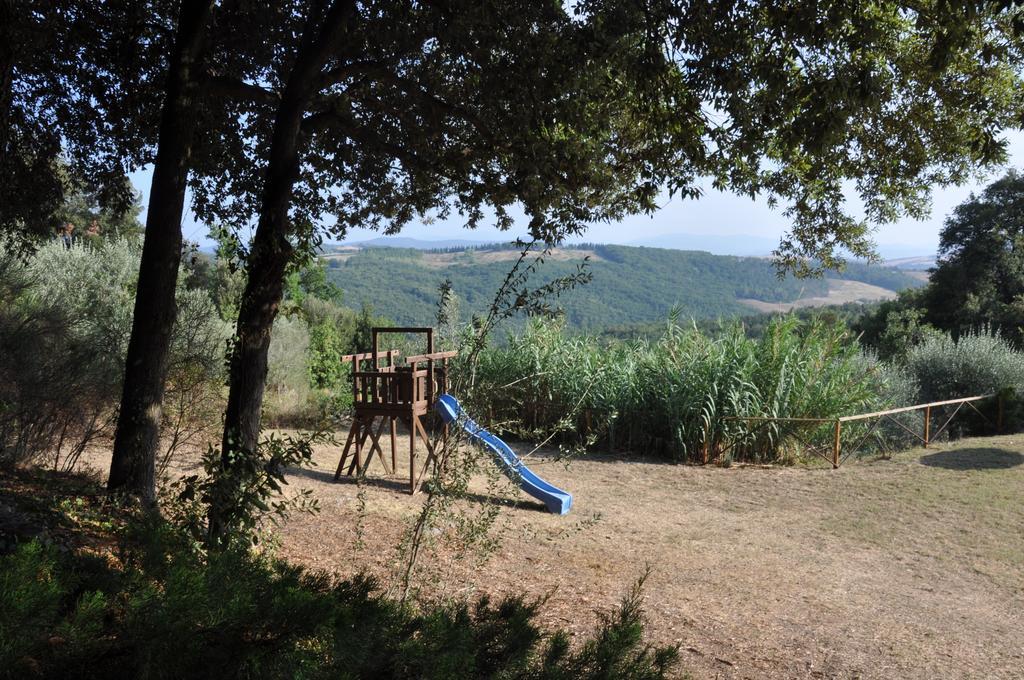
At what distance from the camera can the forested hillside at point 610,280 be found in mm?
24234

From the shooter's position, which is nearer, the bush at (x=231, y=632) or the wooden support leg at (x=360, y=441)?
the bush at (x=231, y=632)

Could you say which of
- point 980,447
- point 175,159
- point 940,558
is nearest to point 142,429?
point 175,159

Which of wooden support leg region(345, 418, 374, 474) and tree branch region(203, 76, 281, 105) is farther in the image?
wooden support leg region(345, 418, 374, 474)

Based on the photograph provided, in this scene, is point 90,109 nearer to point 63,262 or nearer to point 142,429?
point 142,429

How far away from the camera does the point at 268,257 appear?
15.3ft

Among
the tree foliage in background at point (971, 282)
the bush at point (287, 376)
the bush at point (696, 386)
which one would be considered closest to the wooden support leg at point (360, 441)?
the bush at point (696, 386)

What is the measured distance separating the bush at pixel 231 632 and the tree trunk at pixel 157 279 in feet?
9.39

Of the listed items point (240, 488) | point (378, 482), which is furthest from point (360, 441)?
point (240, 488)

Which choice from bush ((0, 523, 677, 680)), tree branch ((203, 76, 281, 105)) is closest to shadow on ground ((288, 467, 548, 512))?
tree branch ((203, 76, 281, 105))

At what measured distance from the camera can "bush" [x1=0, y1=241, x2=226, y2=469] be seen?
5.75 m

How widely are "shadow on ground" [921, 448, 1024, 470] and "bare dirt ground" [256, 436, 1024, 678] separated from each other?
1.6 inches

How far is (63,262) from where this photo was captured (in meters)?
9.70

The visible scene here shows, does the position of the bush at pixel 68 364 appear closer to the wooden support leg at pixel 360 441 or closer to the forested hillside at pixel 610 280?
the wooden support leg at pixel 360 441

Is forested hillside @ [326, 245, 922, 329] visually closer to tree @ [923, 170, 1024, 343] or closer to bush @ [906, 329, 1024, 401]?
tree @ [923, 170, 1024, 343]
